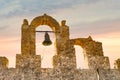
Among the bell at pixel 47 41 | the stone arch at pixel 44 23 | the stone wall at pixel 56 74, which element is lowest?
the stone wall at pixel 56 74

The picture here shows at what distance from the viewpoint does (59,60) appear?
15.9m

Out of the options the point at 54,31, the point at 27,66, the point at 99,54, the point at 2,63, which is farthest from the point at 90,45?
the point at 2,63

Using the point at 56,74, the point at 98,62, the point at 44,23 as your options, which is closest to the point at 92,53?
the point at 98,62

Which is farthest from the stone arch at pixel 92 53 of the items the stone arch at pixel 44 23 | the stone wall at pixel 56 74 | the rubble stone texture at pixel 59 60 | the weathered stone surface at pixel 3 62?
the weathered stone surface at pixel 3 62

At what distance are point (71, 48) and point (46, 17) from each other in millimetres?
1956

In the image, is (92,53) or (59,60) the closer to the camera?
(59,60)

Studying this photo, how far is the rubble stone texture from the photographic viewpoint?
1545 cm

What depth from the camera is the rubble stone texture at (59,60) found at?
15453 mm

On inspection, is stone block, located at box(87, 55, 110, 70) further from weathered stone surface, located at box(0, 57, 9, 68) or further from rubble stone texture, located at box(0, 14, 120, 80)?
weathered stone surface, located at box(0, 57, 9, 68)

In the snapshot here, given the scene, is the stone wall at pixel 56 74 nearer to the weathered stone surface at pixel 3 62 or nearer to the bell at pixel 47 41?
the weathered stone surface at pixel 3 62

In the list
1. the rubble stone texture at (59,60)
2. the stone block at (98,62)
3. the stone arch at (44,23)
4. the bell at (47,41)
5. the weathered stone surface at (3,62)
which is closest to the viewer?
the rubble stone texture at (59,60)

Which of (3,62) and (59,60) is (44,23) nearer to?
(59,60)

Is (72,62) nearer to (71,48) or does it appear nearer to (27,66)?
(71,48)

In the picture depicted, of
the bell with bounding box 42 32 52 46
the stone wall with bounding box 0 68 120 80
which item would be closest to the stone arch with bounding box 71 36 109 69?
the stone wall with bounding box 0 68 120 80
